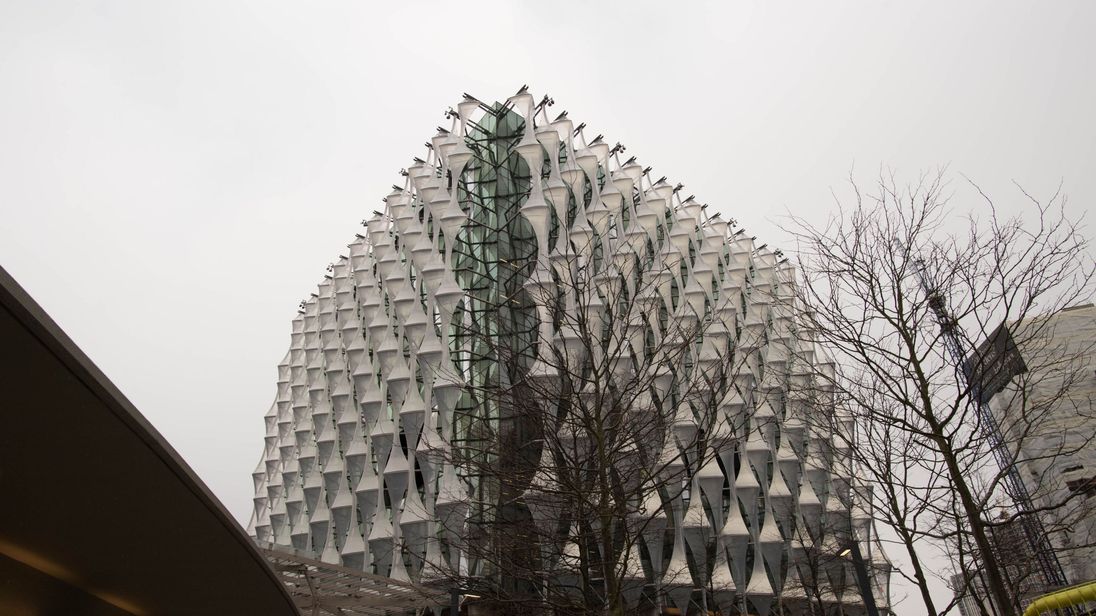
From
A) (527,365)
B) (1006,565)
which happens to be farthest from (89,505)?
(527,365)

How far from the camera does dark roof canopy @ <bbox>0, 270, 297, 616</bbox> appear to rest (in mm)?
3193

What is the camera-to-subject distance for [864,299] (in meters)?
Answer: 9.73

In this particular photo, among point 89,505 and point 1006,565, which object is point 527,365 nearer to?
point 1006,565

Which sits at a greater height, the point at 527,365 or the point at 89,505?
the point at 527,365

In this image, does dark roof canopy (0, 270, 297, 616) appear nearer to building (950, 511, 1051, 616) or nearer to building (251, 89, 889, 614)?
building (950, 511, 1051, 616)

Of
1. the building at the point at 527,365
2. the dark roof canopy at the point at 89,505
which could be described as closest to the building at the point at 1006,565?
the building at the point at 527,365

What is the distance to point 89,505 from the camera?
4.27 meters

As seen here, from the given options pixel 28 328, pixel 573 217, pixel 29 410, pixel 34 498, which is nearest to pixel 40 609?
pixel 34 498

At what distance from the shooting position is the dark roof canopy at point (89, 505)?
10.5ft

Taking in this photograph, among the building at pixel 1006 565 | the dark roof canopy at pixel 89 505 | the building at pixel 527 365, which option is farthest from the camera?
the building at pixel 527 365

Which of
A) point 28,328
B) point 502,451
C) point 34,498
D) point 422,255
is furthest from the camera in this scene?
point 422,255

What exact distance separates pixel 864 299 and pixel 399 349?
23.3 m

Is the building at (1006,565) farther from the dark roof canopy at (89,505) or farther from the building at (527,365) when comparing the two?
the dark roof canopy at (89,505)

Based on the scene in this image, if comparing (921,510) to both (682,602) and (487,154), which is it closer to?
(682,602)
